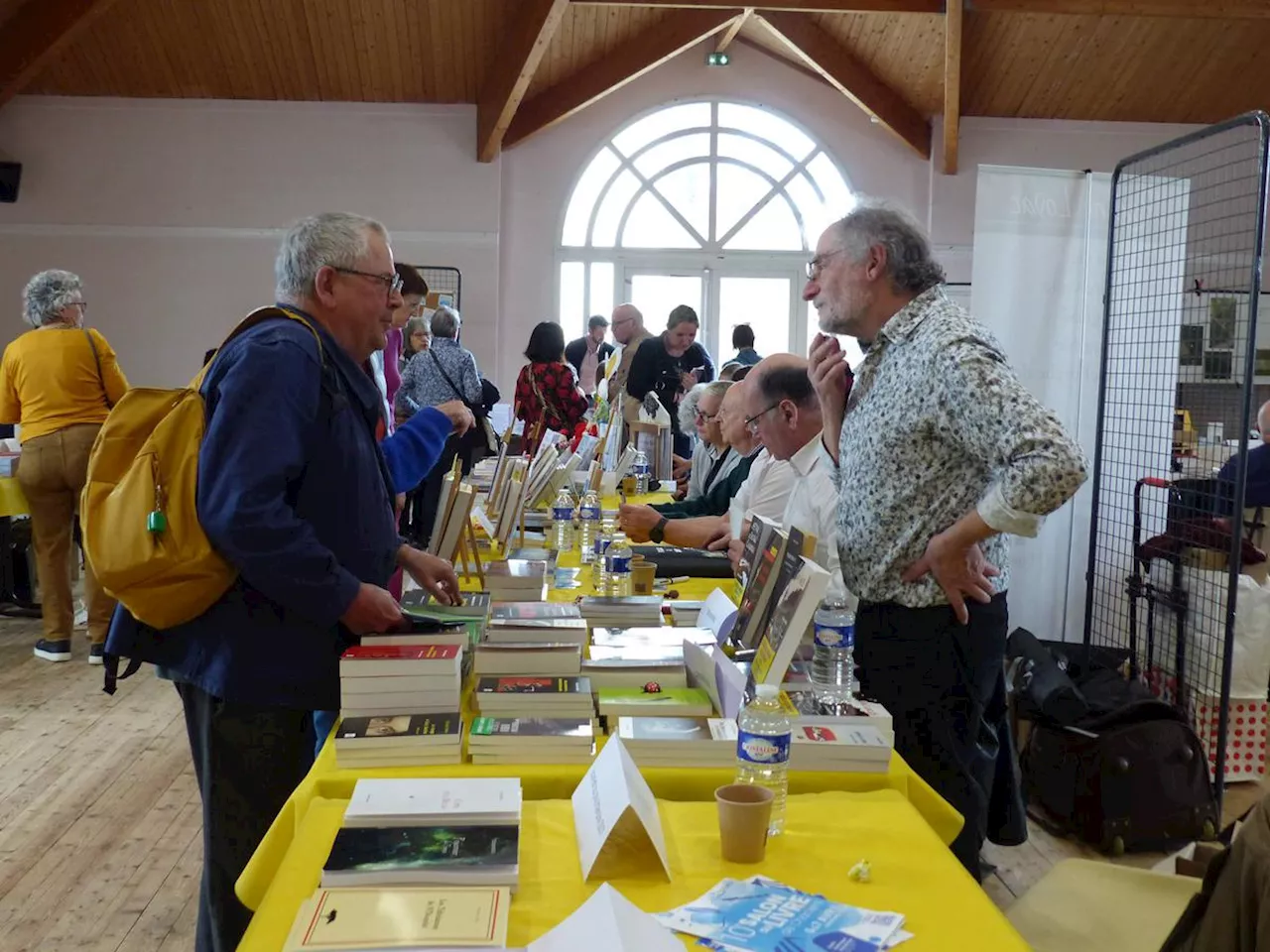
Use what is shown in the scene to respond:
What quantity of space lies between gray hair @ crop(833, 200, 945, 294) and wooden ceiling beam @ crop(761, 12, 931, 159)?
816cm

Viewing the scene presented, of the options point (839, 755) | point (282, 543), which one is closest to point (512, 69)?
point (282, 543)

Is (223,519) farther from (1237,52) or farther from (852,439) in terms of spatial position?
(1237,52)

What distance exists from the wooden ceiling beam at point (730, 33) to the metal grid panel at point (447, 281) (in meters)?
3.25

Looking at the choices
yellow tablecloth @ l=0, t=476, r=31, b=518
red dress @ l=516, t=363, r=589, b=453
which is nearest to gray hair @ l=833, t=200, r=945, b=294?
red dress @ l=516, t=363, r=589, b=453

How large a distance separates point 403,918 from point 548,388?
4.95m

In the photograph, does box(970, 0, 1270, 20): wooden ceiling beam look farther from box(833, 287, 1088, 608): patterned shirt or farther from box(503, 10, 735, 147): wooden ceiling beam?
box(833, 287, 1088, 608): patterned shirt

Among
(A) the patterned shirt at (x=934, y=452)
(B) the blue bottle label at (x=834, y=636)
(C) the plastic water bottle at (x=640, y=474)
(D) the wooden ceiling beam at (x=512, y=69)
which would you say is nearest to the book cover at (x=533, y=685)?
(B) the blue bottle label at (x=834, y=636)

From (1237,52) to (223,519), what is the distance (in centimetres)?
1002

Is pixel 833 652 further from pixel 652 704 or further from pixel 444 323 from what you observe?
pixel 444 323

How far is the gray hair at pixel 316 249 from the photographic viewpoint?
6.22 feet

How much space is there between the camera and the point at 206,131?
33.7 feet

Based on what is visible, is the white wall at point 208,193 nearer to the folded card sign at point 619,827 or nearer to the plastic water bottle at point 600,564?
the plastic water bottle at point 600,564

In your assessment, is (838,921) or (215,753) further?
(215,753)

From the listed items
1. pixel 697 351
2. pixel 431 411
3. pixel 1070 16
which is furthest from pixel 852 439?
pixel 1070 16
